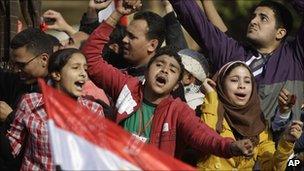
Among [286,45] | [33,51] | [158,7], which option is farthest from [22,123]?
[158,7]

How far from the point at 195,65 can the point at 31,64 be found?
1.22 m

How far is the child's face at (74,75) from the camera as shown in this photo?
7699 mm

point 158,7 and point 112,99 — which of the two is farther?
point 158,7

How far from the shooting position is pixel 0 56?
9.67 metres

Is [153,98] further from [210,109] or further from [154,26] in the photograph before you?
[154,26]

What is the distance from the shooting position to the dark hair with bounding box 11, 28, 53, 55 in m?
8.37

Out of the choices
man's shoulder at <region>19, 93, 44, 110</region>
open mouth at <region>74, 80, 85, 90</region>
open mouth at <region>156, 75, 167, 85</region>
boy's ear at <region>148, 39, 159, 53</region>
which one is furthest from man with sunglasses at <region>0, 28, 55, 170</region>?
open mouth at <region>156, 75, 167, 85</region>

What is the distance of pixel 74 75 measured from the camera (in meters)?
7.72

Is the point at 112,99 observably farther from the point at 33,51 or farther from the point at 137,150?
the point at 137,150

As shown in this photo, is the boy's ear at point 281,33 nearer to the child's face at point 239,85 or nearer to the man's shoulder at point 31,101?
the child's face at point 239,85

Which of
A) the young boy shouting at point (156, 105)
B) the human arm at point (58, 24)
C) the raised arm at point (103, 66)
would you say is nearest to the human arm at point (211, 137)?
the young boy shouting at point (156, 105)

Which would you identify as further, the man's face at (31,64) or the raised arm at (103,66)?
the man's face at (31,64)

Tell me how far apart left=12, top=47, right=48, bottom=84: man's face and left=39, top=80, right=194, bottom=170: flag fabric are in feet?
5.04

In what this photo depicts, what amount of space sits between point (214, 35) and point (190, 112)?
3.44 feet
